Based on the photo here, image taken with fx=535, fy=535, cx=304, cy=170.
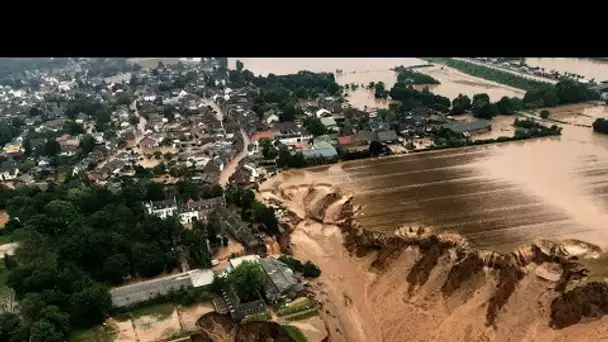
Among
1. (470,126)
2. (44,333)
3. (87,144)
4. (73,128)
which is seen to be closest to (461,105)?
(470,126)

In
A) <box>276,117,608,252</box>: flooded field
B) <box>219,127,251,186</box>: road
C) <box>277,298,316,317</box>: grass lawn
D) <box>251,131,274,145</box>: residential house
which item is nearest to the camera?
<box>277,298,316,317</box>: grass lawn

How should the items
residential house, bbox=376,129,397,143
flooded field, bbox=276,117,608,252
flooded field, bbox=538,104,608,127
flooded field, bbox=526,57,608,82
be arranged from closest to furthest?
flooded field, bbox=276,117,608,252 < residential house, bbox=376,129,397,143 < flooded field, bbox=538,104,608,127 < flooded field, bbox=526,57,608,82

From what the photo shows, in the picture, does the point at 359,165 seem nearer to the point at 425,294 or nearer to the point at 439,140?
the point at 439,140

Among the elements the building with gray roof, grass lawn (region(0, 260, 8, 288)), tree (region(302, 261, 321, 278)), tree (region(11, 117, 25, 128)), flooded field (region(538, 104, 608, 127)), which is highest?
flooded field (region(538, 104, 608, 127))

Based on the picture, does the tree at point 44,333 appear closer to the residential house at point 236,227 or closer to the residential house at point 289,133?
the residential house at point 236,227

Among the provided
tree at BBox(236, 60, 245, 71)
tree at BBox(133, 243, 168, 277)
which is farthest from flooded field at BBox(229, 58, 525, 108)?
tree at BBox(133, 243, 168, 277)

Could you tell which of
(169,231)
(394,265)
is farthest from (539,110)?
(169,231)

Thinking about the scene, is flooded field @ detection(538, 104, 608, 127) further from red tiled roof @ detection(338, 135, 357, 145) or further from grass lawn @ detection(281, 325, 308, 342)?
grass lawn @ detection(281, 325, 308, 342)

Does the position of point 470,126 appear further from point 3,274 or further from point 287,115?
point 3,274
